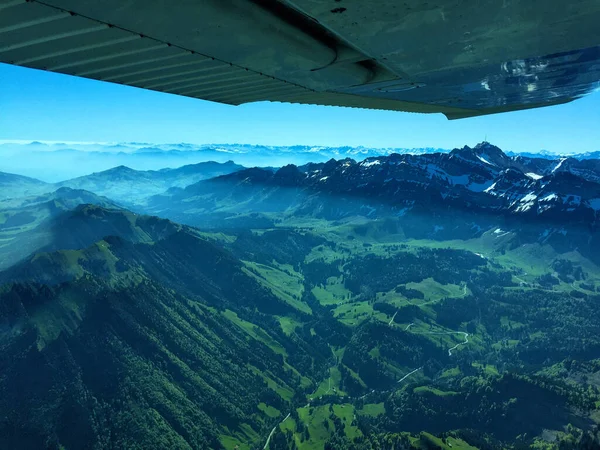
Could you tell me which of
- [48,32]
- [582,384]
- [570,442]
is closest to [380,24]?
[48,32]

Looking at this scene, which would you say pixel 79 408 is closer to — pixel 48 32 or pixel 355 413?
pixel 355 413

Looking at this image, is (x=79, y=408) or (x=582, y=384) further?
(x=582, y=384)

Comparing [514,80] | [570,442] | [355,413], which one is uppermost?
[514,80]

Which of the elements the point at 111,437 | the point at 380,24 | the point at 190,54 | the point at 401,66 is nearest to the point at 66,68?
the point at 190,54

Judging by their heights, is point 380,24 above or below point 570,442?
above

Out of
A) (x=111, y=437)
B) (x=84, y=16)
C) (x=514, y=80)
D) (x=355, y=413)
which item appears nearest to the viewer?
(x=84, y=16)

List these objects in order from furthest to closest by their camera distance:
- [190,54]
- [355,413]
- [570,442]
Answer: [355,413] < [570,442] < [190,54]
